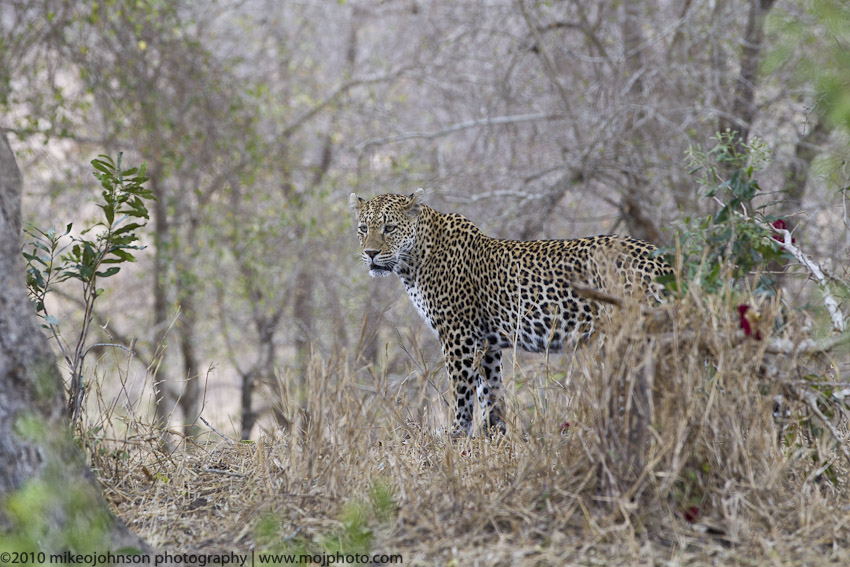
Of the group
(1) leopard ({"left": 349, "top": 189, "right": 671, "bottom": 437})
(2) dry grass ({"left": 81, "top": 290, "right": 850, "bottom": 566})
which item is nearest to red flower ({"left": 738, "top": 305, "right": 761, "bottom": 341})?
(2) dry grass ({"left": 81, "top": 290, "right": 850, "bottom": 566})

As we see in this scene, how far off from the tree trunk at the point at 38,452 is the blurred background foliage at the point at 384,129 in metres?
4.37

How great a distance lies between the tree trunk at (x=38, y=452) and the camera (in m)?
3.07

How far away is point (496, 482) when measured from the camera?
395cm

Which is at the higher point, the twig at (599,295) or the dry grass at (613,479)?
the twig at (599,295)

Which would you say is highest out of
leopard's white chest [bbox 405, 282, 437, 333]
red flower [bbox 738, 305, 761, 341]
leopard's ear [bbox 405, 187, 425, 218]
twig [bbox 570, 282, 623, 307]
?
leopard's ear [bbox 405, 187, 425, 218]

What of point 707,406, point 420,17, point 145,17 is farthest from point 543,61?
point 707,406

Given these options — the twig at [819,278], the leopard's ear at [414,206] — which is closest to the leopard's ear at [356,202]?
the leopard's ear at [414,206]

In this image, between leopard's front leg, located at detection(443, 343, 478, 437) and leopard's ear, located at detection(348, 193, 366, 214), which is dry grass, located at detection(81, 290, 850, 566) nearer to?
leopard's front leg, located at detection(443, 343, 478, 437)

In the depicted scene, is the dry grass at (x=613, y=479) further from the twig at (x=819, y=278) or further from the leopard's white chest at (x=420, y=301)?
the leopard's white chest at (x=420, y=301)

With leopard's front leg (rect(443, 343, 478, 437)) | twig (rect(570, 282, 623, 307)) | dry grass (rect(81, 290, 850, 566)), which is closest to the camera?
dry grass (rect(81, 290, 850, 566))

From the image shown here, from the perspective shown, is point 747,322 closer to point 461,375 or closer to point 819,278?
point 819,278

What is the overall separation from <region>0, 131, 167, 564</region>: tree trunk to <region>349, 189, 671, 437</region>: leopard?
9.12ft

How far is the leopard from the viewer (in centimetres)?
588

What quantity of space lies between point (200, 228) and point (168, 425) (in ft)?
27.5
